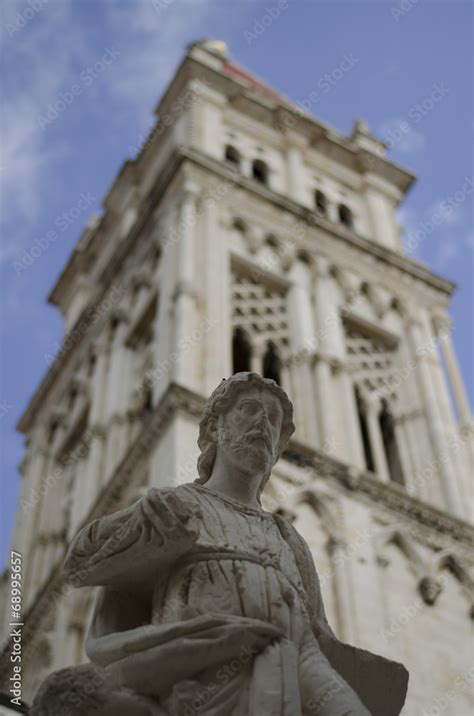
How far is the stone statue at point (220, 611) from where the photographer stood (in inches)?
154

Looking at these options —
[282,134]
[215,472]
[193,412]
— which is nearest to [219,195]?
[282,134]

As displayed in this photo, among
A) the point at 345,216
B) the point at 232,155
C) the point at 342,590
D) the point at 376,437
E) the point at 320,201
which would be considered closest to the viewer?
the point at 342,590

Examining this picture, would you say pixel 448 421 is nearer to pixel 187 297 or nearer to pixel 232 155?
pixel 187 297

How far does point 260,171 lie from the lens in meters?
29.0

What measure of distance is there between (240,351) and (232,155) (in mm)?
8374

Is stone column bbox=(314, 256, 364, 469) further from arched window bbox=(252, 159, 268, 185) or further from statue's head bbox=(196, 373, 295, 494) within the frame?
statue's head bbox=(196, 373, 295, 494)

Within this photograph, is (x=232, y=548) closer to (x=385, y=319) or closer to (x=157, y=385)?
(x=157, y=385)

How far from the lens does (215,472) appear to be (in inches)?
201

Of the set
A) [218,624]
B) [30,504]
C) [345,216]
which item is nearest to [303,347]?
[30,504]

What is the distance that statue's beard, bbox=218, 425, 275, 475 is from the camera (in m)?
4.96

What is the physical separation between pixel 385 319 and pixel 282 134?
811 centimetres

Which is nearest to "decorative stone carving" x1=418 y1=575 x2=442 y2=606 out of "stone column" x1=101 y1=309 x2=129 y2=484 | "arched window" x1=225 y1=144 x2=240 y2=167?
"stone column" x1=101 y1=309 x2=129 y2=484

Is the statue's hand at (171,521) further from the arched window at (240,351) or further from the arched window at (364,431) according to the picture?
the arched window at (240,351)

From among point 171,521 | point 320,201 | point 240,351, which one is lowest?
point 171,521
